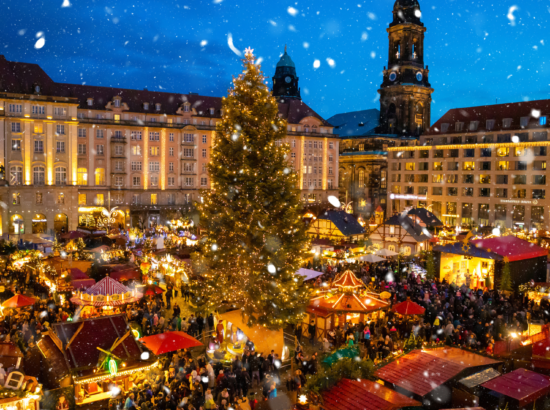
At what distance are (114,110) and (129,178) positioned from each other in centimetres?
756

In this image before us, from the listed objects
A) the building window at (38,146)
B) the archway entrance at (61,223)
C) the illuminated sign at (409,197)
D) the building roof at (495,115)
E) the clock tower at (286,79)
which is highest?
the clock tower at (286,79)

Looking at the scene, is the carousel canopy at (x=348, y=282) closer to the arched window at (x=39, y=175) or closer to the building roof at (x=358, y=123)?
A: the arched window at (x=39, y=175)

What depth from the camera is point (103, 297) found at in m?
17.9

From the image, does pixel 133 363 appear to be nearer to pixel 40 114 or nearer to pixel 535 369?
pixel 535 369

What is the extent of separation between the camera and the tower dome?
64.8m

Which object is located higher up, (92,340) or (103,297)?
(92,340)

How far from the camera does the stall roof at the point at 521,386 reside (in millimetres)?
9094

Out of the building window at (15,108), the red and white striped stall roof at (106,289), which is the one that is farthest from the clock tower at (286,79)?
the red and white striped stall roof at (106,289)

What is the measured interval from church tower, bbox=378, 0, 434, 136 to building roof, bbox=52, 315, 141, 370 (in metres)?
61.9

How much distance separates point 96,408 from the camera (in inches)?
443

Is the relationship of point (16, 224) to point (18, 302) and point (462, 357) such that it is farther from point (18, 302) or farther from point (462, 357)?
point (462, 357)

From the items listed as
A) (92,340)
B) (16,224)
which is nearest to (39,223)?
(16,224)

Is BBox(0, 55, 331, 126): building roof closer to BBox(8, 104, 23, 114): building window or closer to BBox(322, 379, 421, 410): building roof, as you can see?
BBox(8, 104, 23, 114): building window

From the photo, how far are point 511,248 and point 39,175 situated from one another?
40835 millimetres
